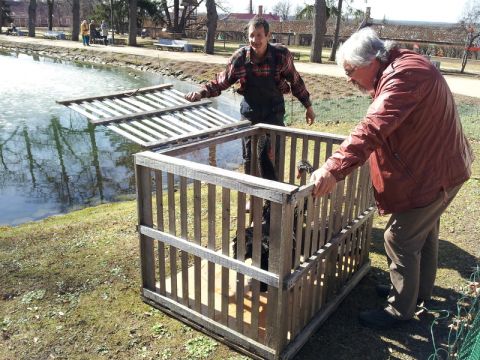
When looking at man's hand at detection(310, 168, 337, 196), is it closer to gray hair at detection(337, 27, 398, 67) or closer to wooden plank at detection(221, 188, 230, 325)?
wooden plank at detection(221, 188, 230, 325)

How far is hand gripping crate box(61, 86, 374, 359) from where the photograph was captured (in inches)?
105

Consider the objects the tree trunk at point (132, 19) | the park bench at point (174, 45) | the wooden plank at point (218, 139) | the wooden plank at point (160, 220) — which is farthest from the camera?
the tree trunk at point (132, 19)

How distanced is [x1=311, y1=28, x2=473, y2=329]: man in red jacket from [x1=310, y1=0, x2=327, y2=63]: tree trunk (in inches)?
777

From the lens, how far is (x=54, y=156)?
9.12 m

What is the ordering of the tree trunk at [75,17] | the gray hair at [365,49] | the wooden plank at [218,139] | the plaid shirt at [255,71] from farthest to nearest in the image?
1. the tree trunk at [75,17]
2. the plaid shirt at [255,71]
3. the wooden plank at [218,139]
4. the gray hair at [365,49]

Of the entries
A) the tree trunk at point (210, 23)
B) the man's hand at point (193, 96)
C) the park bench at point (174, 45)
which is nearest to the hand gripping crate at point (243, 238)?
the man's hand at point (193, 96)

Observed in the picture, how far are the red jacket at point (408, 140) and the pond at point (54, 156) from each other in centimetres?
468

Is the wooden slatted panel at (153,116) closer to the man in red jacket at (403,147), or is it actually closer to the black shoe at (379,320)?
the man in red jacket at (403,147)

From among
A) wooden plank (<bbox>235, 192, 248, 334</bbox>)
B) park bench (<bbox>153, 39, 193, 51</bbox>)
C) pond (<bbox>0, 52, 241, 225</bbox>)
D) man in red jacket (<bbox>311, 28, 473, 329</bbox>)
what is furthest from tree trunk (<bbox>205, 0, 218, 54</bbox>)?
wooden plank (<bbox>235, 192, 248, 334</bbox>)

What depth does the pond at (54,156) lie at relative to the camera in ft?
23.1

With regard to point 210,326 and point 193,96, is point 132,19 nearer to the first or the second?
point 193,96

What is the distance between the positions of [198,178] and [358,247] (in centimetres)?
166

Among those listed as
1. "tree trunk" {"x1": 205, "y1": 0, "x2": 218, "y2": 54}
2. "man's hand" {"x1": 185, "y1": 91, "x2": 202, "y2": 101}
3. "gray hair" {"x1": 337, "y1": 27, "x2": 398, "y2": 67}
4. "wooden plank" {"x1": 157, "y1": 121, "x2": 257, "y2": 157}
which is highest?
"tree trunk" {"x1": 205, "y1": 0, "x2": 218, "y2": 54}

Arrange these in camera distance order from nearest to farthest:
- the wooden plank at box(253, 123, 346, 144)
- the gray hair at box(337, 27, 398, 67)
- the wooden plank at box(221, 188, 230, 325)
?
the gray hair at box(337, 27, 398, 67) → the wooden plank at box(221, 188, 230, 325) → the wooden plank at box(253, 123, 346, 144)
